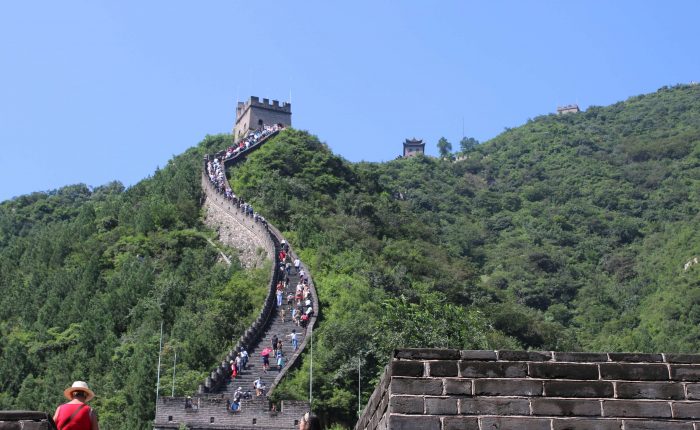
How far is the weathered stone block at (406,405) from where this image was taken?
771cm

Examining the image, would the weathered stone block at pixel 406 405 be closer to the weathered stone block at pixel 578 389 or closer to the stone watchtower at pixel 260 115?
the weathered stone block at pixel 578 389

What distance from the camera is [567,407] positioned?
7762 millimetres

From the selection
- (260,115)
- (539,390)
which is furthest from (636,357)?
(260,115)

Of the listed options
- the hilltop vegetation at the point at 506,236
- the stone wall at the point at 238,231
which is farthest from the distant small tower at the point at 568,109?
the stone wall at the point at 238,231

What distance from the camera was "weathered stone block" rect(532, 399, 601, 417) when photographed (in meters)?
7.76

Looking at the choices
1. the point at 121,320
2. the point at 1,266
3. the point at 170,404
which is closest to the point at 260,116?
the point at 1,266

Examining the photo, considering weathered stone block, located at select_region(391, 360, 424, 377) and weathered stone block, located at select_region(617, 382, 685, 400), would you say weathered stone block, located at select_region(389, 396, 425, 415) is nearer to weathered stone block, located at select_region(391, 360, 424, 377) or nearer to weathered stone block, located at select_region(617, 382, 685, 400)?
weathered stone block, located at select_region(391, 360, 424, 377)

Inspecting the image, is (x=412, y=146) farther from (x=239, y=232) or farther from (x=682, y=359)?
(x=682, y=359)

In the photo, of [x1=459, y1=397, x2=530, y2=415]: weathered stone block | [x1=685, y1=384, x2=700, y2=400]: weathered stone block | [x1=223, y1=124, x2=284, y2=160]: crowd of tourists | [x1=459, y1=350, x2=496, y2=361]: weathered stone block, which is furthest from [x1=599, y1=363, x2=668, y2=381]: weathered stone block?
[x1=223, y1=124, x2=284, y2=160]: crowd of tourists

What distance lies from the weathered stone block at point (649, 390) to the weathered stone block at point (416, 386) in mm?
1051

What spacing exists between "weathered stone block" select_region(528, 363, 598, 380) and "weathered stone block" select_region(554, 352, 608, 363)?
35 mm

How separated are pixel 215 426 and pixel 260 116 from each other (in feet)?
180

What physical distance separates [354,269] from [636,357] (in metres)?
41.9

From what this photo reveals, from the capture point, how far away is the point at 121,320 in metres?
49.1
